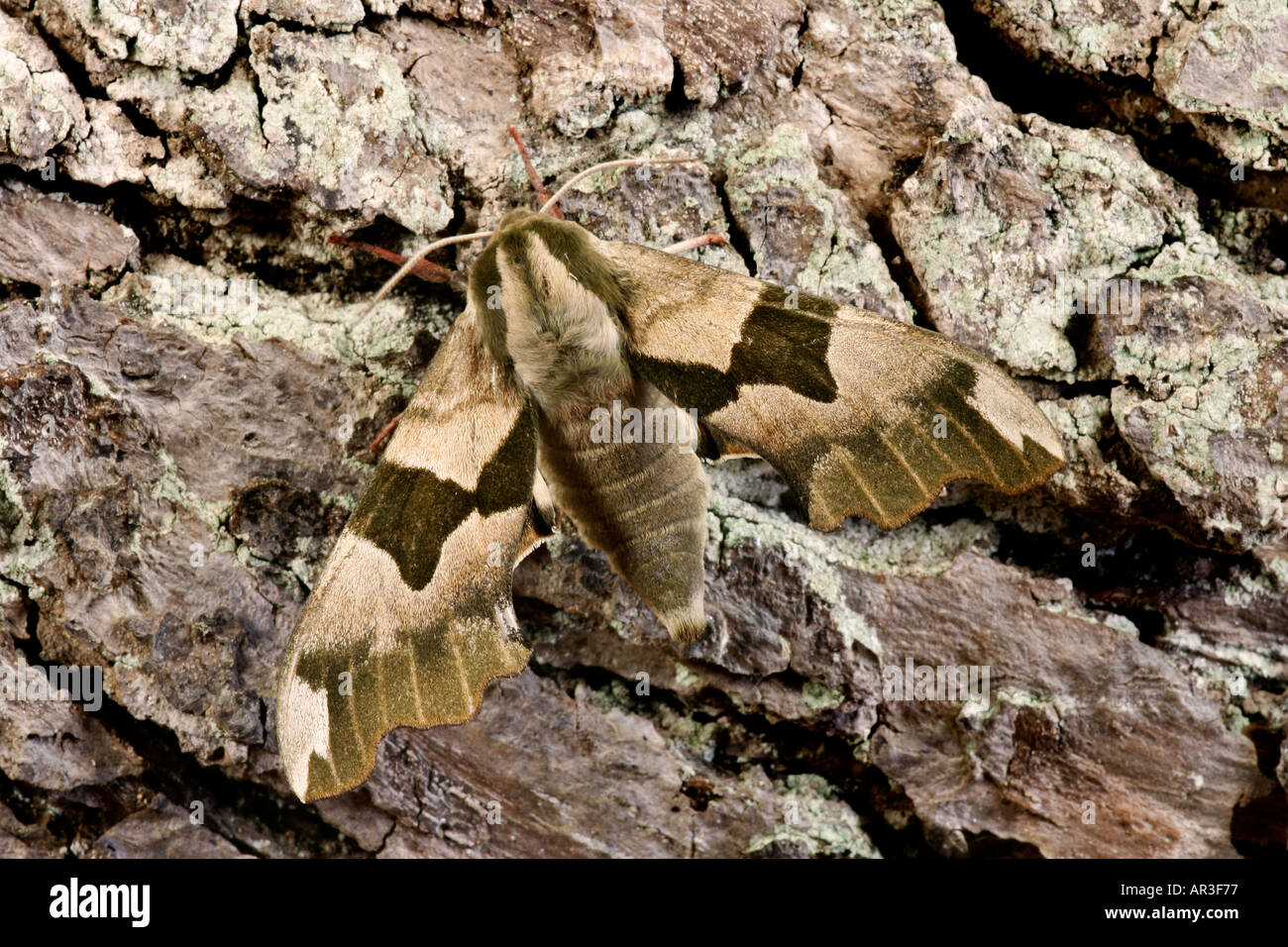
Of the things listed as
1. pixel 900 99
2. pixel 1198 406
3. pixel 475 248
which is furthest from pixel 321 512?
pixel 1198 406

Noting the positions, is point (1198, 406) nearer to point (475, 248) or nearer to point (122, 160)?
point (475, 248)

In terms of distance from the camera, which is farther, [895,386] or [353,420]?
[353,420]

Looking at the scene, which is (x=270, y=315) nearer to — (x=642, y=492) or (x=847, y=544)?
(x=642, y=492)

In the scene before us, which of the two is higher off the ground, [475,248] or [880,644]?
[475,248]

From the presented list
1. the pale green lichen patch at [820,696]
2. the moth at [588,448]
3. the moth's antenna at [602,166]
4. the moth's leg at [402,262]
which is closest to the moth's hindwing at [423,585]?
the moth at [588,448]

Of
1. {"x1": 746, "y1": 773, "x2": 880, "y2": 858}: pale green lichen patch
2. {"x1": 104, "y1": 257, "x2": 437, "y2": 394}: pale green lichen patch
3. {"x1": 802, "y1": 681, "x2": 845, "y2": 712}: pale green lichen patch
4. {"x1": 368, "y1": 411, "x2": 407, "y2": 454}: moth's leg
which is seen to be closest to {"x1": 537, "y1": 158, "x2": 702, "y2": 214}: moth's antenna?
{"x1": 104, "y1": 257, "x2": 437, "y2": 394}: pale green lichen patch

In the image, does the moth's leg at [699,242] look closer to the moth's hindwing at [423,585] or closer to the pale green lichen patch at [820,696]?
the moth's hindwing at [423,585]
